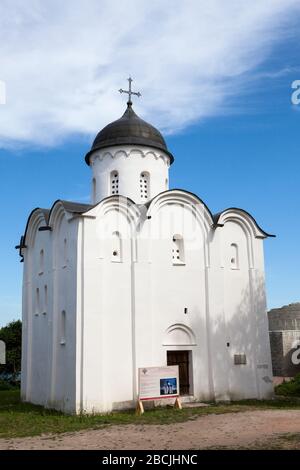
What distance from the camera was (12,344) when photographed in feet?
126

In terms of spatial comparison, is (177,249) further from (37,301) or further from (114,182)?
(37,301)

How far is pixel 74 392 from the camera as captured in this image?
51.8 feet

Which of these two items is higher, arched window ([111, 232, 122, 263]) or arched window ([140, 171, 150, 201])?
arched window ([140, 171, 150, 201])

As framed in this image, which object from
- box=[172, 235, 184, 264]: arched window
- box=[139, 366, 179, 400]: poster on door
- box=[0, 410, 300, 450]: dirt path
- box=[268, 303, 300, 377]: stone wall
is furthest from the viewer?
box=[268, 303, 300, 377]: stone wall

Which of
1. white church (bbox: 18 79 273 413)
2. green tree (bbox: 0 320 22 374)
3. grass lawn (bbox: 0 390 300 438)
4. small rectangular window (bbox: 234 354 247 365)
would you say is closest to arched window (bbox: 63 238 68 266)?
white church (bbox: 18 79 273 413)

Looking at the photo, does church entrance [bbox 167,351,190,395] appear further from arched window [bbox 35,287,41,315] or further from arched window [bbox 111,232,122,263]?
arched window [bbox 35,287,41,315]

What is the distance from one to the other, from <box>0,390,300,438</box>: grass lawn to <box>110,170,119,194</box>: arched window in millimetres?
8515

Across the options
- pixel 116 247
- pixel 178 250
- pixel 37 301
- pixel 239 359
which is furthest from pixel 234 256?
pixel 37 301

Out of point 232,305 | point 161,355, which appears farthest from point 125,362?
point 232,305

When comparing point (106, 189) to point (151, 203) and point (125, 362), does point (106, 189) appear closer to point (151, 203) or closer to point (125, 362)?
point (151, 203)

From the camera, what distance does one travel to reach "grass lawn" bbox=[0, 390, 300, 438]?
43.8 ft

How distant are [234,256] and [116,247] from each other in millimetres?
5092

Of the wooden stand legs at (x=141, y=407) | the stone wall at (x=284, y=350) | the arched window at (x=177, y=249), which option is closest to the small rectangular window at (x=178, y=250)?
the arched window at (x=177, y=249)
